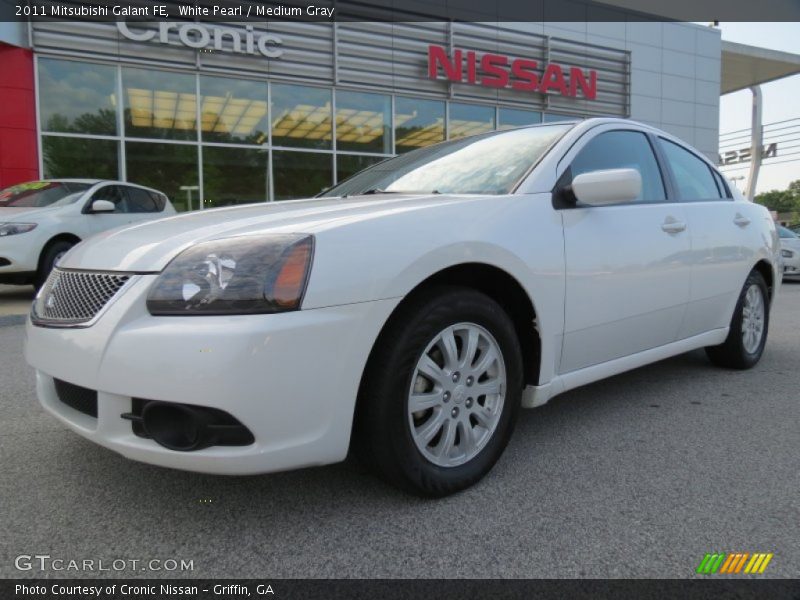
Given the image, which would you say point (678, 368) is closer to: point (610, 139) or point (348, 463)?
point (610, 139)

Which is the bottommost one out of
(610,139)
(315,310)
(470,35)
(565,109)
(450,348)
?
(450,348)

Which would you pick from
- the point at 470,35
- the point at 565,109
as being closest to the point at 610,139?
the point at 470,35

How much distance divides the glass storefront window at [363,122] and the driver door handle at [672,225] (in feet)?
37.7

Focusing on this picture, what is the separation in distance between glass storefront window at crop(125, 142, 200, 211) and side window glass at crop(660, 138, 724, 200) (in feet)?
34.1

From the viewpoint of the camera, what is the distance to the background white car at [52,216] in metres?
6.98

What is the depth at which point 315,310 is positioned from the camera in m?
1.81

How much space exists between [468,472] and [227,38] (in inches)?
486

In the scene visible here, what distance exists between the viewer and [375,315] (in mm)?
1922

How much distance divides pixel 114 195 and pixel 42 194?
85 cm

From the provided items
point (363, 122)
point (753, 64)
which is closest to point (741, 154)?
point (753, 64)

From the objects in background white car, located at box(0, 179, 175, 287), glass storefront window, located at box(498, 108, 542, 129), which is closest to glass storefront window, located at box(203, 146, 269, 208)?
background white car, located at box(0, 179, 175, 287)

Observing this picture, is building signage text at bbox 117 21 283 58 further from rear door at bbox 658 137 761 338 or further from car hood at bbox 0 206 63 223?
rear door at bbox 658 137 761 338

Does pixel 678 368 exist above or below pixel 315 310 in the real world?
below

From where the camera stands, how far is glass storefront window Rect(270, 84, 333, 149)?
13227 millimetres
